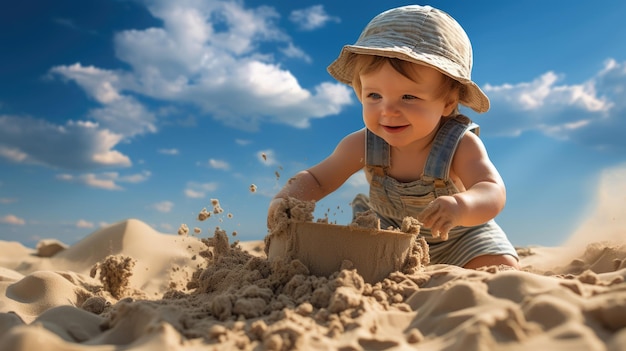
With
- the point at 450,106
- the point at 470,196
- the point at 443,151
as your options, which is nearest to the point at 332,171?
the point at 443,151

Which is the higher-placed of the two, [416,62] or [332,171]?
Result: [416,62]

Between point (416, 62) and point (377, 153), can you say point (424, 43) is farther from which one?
point (377, 153)

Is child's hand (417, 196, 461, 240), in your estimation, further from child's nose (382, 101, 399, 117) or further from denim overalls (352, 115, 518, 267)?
denim overalls (352, 115, 518, 267)

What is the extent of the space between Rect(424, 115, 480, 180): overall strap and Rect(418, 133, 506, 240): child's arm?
5cm

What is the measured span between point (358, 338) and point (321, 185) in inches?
75.6

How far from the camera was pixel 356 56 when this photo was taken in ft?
10.3

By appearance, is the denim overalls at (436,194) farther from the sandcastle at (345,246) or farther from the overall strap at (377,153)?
the sandcastle at (345,246)

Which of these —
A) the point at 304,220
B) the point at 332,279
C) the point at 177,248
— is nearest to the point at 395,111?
the point at 304,220

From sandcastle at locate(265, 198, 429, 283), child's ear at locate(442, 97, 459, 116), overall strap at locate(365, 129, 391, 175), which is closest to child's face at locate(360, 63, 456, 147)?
child's ear at locate(442, 97, 459, 116)

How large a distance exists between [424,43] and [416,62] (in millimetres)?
184

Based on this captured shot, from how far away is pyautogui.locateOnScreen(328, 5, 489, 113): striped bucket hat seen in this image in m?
2.76

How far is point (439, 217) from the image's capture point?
230cm

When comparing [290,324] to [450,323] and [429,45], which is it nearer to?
[450,323]

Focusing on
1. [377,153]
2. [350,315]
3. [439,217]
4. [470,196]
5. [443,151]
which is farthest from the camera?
[377,153]
